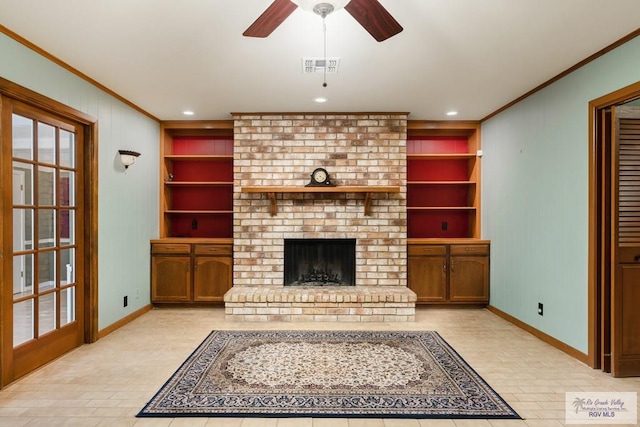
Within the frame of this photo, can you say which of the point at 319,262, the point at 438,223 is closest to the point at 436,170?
the point at 438,223

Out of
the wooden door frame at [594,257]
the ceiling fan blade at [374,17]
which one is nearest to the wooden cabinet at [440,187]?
the wooden door frame at [594,257]

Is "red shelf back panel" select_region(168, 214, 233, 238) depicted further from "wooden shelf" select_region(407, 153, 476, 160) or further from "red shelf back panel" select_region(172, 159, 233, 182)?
"wooden shelf" select_region(407, 153, 476, 160)

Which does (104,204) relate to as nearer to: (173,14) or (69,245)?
(69,245)

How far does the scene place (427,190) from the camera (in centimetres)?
543

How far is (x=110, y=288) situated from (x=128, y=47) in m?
2.43

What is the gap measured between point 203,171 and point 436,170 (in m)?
3.43

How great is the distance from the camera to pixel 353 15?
1.96 meters

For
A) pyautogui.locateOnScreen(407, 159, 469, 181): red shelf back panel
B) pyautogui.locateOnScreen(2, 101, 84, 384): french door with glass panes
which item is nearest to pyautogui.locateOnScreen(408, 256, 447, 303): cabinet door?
pyautogui.locateOnScreen(407, 159, 469, 181): red shelf back panel

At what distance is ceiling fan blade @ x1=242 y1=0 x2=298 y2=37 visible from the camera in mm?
1862

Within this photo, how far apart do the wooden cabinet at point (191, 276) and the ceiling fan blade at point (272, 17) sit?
3.34 meters

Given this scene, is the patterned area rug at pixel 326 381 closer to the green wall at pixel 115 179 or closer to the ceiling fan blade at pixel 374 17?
the green wall at pixel 115 179

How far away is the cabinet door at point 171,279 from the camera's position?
4906 mm

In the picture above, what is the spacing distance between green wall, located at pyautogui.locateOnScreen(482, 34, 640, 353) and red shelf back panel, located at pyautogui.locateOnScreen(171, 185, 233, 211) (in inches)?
144

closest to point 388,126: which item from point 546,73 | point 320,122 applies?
point 320,122
